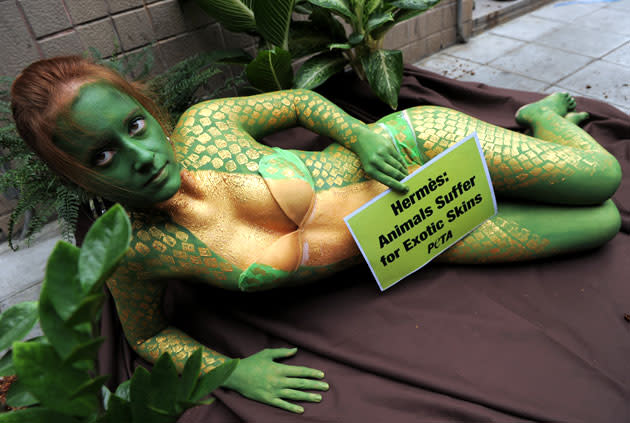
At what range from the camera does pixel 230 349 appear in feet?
3.64

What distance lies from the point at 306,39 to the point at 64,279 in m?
1.70

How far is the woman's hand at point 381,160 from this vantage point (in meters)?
0.99

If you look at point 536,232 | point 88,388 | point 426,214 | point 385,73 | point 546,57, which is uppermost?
point 88,388

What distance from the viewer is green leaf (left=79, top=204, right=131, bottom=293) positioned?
1.14ft

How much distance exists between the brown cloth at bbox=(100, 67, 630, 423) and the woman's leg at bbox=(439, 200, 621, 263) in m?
0.06

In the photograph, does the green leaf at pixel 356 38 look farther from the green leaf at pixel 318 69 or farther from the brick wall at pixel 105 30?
the brick wall at pixel 105 30

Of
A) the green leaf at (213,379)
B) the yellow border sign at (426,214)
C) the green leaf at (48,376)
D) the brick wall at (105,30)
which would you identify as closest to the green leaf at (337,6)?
the brick wall at (105,30)

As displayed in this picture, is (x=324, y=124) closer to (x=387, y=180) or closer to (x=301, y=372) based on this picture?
(x=387, y=180)

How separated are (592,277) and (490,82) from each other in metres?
1.67

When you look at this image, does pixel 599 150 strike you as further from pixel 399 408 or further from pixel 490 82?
pixel 490 82

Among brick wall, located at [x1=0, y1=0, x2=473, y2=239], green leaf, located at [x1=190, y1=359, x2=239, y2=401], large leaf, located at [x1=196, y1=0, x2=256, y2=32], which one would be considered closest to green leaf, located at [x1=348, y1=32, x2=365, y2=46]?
large leaf, located at [x1=196, y1=0, x2=256, y2=32]

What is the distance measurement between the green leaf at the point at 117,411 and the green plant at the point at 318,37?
1.25m

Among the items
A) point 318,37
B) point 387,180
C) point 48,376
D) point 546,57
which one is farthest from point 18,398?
point 546,57

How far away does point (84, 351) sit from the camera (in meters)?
0.34
